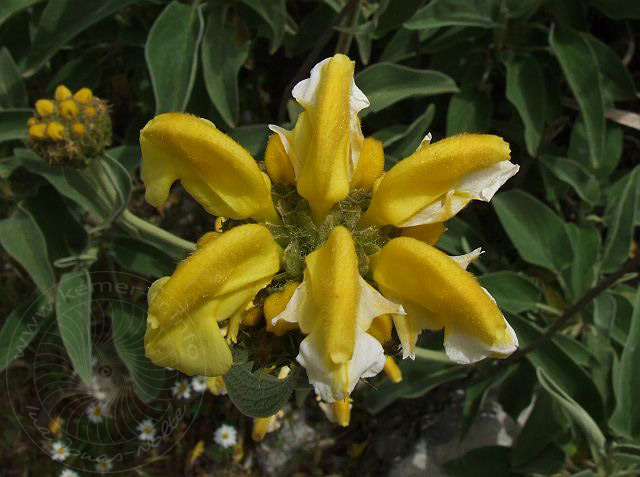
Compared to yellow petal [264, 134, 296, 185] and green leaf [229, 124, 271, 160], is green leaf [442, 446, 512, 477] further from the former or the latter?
yellow petal [264, 134, 296, 185]

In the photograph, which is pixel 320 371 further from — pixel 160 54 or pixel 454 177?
pixel 160 54

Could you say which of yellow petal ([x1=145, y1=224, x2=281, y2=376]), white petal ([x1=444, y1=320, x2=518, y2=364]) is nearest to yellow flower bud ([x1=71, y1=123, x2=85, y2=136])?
yellow petal ([x1=145, y1=224, x2=281, y2=376])

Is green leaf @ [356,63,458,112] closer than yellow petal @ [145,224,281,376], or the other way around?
yellow petal @ [145,224,281,376]

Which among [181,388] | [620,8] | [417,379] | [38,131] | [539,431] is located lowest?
[181,388]

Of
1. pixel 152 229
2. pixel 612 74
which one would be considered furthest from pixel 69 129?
pixel 612 74

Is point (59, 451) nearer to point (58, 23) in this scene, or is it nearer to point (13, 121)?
point (13, 121)

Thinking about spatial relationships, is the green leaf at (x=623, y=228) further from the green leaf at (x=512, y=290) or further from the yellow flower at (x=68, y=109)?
the yellow flower at (x=68, y=109)
